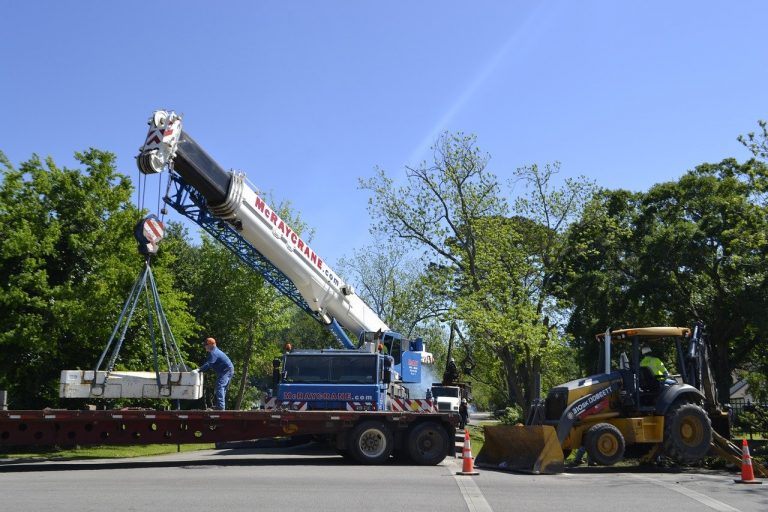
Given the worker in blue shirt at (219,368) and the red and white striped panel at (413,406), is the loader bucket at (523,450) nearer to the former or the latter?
the red and white striped panel at (413,406)

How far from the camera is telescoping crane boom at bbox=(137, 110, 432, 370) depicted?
50.3 feet

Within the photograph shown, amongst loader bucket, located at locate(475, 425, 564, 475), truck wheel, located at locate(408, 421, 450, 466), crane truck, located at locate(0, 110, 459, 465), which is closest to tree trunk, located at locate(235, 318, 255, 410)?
crane truck, located at locate(0, 110, 459, 465)

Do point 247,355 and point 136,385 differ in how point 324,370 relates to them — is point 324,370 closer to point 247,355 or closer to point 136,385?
point 136,385

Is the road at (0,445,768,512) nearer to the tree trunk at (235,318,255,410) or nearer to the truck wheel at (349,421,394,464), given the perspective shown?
the truck wheel at (349,421,394,464)

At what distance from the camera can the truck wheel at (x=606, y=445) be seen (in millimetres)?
15039

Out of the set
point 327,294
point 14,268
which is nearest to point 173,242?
point 14,268

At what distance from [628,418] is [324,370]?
6.73 meters

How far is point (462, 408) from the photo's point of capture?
83.7ft

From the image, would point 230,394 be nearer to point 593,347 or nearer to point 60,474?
point 593,347

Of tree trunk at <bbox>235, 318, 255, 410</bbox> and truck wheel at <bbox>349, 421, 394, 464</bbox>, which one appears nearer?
truck wheel at <bbox>349, 421, 394, 464</bbox>

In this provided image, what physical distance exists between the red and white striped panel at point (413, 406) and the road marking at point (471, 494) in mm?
2538

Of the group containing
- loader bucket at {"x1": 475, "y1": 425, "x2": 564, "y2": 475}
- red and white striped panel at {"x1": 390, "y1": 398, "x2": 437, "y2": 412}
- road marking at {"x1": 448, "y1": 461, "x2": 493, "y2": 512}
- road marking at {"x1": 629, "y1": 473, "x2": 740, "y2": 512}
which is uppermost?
red and white striped panel at {"x1": 390, "y1": 398, "x2": 437, "y2": 412}

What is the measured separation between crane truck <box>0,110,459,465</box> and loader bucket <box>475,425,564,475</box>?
2.94ft

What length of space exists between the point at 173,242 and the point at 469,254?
48.4 ft
